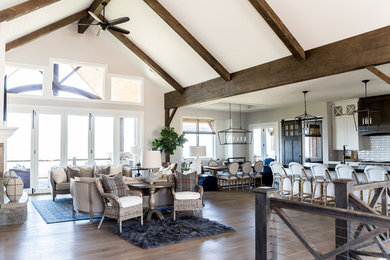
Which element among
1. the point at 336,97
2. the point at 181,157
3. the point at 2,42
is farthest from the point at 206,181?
the point at 2,42

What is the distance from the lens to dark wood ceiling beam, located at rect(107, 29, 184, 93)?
8.95 metres

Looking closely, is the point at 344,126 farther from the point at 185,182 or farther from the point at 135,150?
the point at 135,150

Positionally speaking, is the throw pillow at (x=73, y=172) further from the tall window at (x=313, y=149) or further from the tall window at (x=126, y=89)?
the tall window at (x=313, y=149)

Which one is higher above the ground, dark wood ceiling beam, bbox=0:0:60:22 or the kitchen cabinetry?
dark wood ceiling beam, bbox=0:0:60:22

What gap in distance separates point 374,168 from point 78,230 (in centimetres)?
522

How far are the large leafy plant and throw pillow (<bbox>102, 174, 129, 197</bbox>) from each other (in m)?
4.90

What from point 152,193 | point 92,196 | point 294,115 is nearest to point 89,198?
point 92,196

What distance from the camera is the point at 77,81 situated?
31.1 ft

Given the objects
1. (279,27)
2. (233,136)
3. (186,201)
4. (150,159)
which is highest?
(279,27)

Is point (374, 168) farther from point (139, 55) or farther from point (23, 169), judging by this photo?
point (23, 169)

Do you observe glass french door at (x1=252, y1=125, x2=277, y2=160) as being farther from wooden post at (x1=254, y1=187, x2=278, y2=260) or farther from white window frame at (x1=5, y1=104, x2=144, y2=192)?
wooden post at (x1=254, y1=187, x2=278, y2=260)

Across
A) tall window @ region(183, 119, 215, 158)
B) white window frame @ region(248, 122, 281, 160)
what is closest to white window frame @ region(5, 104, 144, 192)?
tall window @ region(183, 119, 215, 158)

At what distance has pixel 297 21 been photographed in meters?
5.18

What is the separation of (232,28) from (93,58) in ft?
16.8
